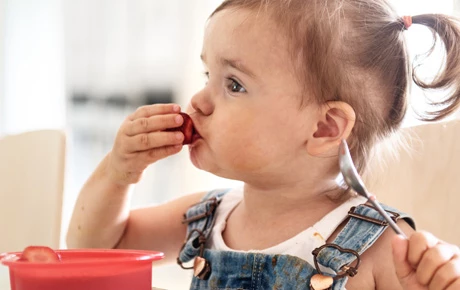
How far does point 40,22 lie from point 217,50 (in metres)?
1.90

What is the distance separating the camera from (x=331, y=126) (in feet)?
2.99

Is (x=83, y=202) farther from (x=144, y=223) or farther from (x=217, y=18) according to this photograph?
(x=217, y=18)

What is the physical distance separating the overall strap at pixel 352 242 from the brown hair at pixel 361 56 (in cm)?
10

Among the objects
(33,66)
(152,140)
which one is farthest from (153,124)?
(33,66)

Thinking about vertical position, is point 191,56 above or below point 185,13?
below

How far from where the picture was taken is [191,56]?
2.05 meters

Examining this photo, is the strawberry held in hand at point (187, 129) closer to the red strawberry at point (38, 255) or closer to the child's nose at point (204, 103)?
the child's nose at point (204, 103)

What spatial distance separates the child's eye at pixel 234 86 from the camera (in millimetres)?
890

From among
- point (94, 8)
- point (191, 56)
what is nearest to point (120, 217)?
point (191, 56)

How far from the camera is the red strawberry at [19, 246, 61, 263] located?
0.56m

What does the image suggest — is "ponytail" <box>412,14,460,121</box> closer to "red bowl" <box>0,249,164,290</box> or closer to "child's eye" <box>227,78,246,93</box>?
"child's eye" <box>227,78,246,93</box>

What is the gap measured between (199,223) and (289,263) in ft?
0.78

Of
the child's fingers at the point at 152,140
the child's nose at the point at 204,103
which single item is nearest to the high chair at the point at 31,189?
the child's fingers at the point at 152,140

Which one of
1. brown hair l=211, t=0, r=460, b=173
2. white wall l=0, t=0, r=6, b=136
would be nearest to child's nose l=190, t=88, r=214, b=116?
brown hair l=211, t=0, r=460, b=173
